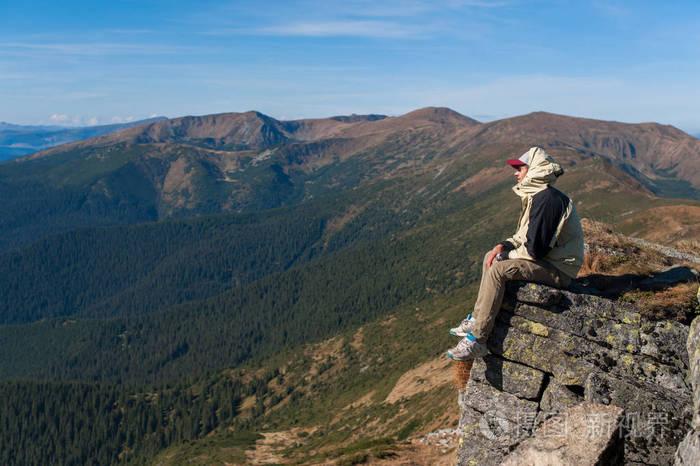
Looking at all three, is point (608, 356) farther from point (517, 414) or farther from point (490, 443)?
point (490, 443)

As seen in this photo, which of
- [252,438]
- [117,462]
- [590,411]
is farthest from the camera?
[117,462]

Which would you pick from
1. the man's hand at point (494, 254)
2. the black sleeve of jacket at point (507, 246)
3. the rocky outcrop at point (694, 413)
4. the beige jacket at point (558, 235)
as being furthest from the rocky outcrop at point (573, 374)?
the black sleeve of jacket at point (507, 246)

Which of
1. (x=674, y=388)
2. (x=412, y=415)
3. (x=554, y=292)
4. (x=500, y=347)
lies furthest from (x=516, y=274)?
(x=412, y=415)

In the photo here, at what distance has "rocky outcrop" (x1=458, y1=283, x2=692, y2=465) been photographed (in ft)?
44.0

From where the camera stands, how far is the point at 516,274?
15.0m

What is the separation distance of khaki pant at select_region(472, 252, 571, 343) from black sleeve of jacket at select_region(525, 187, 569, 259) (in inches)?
19.9

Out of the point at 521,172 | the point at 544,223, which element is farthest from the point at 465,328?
the point at 521,172

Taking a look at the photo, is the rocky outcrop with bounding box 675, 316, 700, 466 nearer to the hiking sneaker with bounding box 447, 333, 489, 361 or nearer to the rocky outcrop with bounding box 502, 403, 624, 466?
the rocky outcrop with bounding box 502, 403, 624, 466

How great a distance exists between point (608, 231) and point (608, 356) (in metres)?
10.2

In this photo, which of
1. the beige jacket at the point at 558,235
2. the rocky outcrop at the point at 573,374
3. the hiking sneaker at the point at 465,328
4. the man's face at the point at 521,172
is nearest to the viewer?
the rocky outcrop at the point at 573,374

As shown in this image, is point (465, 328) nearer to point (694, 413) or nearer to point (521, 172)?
point (521, 172)

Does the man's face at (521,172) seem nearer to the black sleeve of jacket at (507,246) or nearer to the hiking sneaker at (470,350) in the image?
the black sleeve of jacket at (507,246)

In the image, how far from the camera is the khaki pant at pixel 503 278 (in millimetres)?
14930

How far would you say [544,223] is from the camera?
14.6 metres
